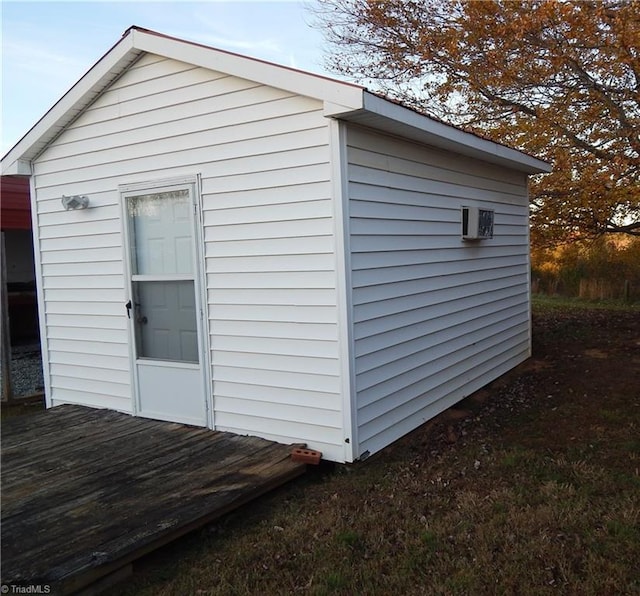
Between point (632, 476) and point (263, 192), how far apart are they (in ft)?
10.2

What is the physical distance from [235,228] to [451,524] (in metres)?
2.56

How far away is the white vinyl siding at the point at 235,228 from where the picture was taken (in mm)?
4039

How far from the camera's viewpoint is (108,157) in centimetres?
511

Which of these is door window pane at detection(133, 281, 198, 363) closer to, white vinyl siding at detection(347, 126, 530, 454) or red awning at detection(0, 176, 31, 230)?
white vinyl siding at detection(347, 126, 530, 454)

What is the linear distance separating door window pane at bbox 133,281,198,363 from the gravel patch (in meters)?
2.75

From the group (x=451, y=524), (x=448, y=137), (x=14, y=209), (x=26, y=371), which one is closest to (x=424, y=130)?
(x=448, y=137)

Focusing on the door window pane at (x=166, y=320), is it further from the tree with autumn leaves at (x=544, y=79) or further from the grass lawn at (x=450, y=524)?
the tree with autumn leaves at (x=544, y=79)

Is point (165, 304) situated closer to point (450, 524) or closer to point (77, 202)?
point (77, 202)

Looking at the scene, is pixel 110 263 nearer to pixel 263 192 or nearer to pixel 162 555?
pixel 263 192

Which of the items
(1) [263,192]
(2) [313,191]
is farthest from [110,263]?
(2) [313,191]

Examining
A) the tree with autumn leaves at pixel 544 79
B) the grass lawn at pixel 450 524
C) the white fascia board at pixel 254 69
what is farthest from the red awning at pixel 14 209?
the grass lawn at pixel 450 524

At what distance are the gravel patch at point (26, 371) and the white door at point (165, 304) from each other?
107 inches

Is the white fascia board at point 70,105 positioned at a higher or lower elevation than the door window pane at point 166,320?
higher

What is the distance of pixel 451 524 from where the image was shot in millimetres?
3131
